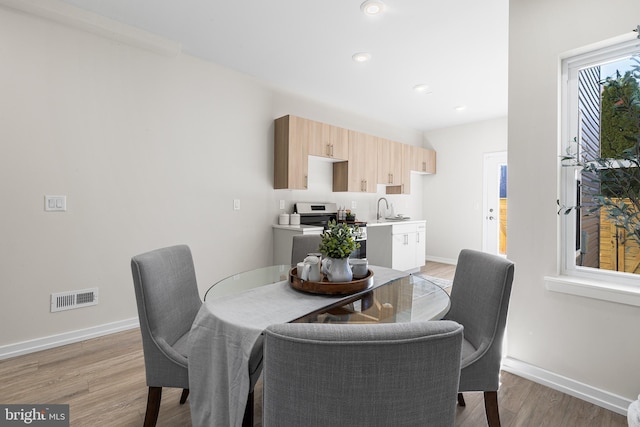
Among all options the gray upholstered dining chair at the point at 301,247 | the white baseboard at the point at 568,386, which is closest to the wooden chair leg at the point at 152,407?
the gray upholstered dining chair at the point at 301,247

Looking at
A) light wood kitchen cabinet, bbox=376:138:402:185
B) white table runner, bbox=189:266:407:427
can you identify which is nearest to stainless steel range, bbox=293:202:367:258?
light wood kitchen cabinet, bbox=376:138:402:185

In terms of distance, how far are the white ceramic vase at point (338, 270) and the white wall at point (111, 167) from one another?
2.14 m

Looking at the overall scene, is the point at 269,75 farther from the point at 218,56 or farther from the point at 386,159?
the point at 386,159

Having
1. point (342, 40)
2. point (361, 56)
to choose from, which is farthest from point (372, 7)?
point (361, 56)

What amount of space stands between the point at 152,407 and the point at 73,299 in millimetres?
1756

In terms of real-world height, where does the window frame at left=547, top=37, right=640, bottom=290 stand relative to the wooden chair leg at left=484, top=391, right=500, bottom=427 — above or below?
above

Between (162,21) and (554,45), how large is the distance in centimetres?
295

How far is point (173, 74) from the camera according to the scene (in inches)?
122

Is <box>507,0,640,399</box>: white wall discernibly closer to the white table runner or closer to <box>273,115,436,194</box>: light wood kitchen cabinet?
the white table runner

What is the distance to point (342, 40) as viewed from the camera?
9.43 feet

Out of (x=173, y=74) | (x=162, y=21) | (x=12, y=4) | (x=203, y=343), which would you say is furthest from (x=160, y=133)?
(x=203, y=343)

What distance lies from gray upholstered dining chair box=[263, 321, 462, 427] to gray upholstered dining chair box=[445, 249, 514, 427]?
0.81m

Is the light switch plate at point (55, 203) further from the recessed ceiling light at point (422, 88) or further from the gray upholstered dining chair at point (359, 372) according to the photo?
the recessed ceiling light at point (422, 88)

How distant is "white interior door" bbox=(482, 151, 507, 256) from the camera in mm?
5445
